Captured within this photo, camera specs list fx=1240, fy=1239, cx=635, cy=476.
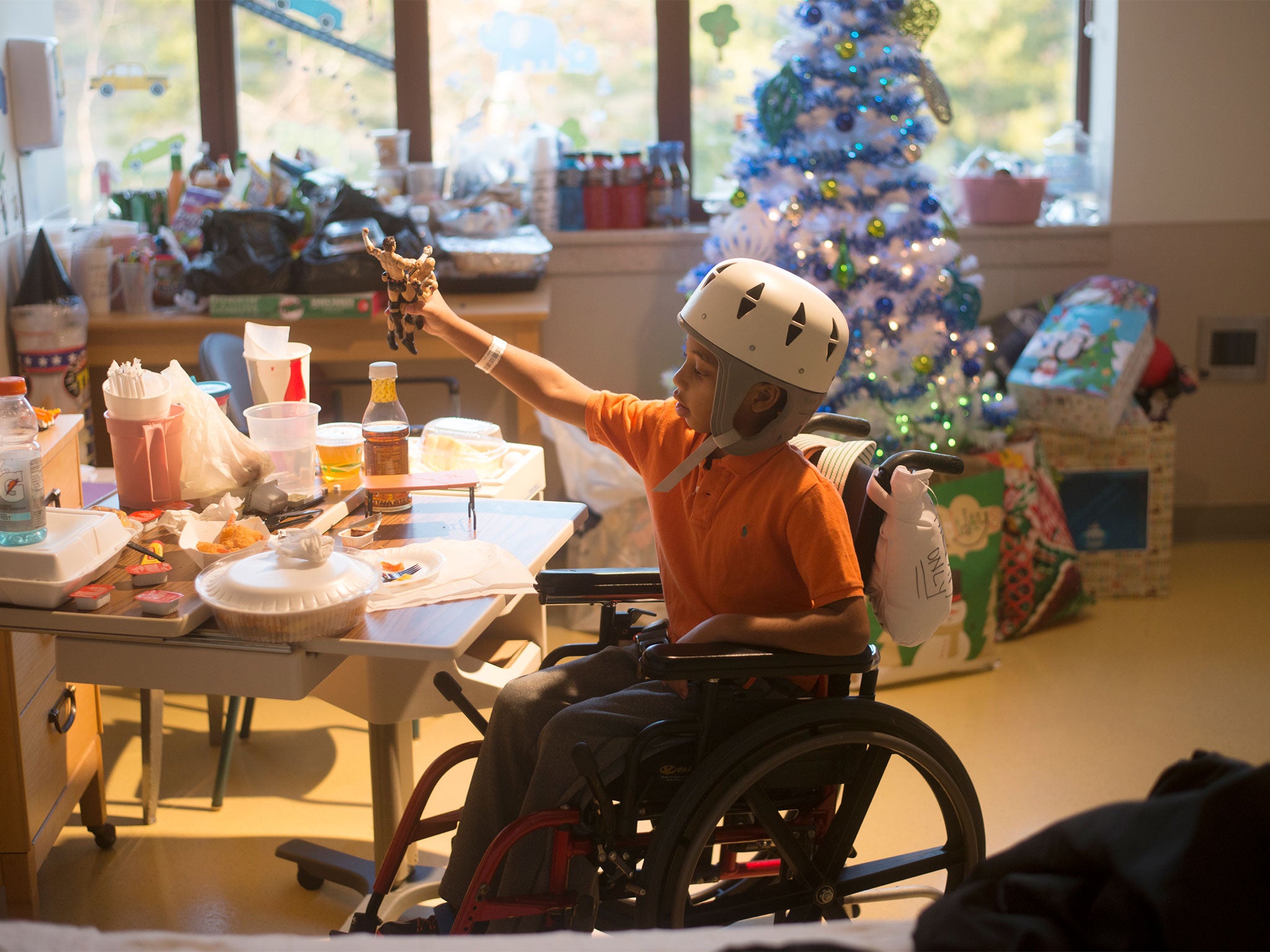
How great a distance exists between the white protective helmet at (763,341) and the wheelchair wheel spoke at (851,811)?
1.54 feet

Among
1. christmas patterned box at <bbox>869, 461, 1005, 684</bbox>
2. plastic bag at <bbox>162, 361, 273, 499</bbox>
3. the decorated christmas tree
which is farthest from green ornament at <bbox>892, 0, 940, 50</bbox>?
plastic bag at <bbox>162, 361, 273, 499</bbox>

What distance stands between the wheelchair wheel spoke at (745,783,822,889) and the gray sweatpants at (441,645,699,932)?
0.15 metres

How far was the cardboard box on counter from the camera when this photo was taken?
136 inches

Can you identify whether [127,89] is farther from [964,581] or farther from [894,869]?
[894,869]

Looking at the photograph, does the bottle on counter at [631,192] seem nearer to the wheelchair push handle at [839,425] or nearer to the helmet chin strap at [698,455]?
the wheelchair push handle at [839,425]

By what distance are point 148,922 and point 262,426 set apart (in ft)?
3.13

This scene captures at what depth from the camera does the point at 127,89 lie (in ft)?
13.2

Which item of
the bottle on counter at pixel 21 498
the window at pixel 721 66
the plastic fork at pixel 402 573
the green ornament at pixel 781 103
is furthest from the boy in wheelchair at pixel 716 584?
the window at pixel 721 66

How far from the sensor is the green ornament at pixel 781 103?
11.0 ft

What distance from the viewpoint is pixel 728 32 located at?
13.6 feet

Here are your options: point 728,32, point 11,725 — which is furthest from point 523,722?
point 728,32

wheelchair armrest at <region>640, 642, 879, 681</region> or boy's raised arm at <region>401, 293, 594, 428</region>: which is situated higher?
boy's raised arm at <region>401, 293, 594, 428</region>

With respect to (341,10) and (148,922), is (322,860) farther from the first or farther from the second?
(341,10)

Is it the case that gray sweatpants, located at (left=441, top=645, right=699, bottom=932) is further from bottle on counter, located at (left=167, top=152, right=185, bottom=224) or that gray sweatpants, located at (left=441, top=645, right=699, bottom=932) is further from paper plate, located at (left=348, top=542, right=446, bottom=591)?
bottle on counter, located at (left=167, top=152, right=185, bottom=224)
